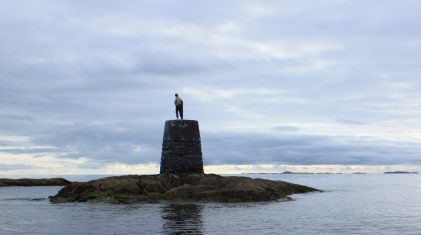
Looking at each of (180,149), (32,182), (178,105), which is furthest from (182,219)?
(32,182)

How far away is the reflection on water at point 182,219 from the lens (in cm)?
2436

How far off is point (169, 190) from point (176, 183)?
6.35 ft

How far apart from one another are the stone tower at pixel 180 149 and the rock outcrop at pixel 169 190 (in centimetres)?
60

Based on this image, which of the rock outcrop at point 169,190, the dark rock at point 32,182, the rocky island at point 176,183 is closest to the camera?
the rock outcrop at point 169,190

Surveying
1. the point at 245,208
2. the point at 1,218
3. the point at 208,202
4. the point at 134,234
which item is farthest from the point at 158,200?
the point at 134,234

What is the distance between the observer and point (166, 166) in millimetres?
43656

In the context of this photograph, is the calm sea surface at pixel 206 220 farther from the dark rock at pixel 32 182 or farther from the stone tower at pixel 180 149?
the dark rock at pixel 32 182

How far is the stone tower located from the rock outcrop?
0.60 m

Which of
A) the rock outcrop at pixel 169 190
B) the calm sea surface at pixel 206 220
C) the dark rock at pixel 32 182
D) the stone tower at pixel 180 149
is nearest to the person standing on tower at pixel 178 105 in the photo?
the stone tower at pixel 180 149

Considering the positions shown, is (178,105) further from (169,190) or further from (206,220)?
(206,220)

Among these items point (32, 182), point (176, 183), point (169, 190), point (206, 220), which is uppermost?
point (32, 182)

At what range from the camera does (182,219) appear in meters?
28.1

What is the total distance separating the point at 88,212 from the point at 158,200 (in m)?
7.42

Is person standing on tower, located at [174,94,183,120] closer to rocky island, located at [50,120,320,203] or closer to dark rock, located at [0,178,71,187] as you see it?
rocky island, located at [50,120,320,203]
